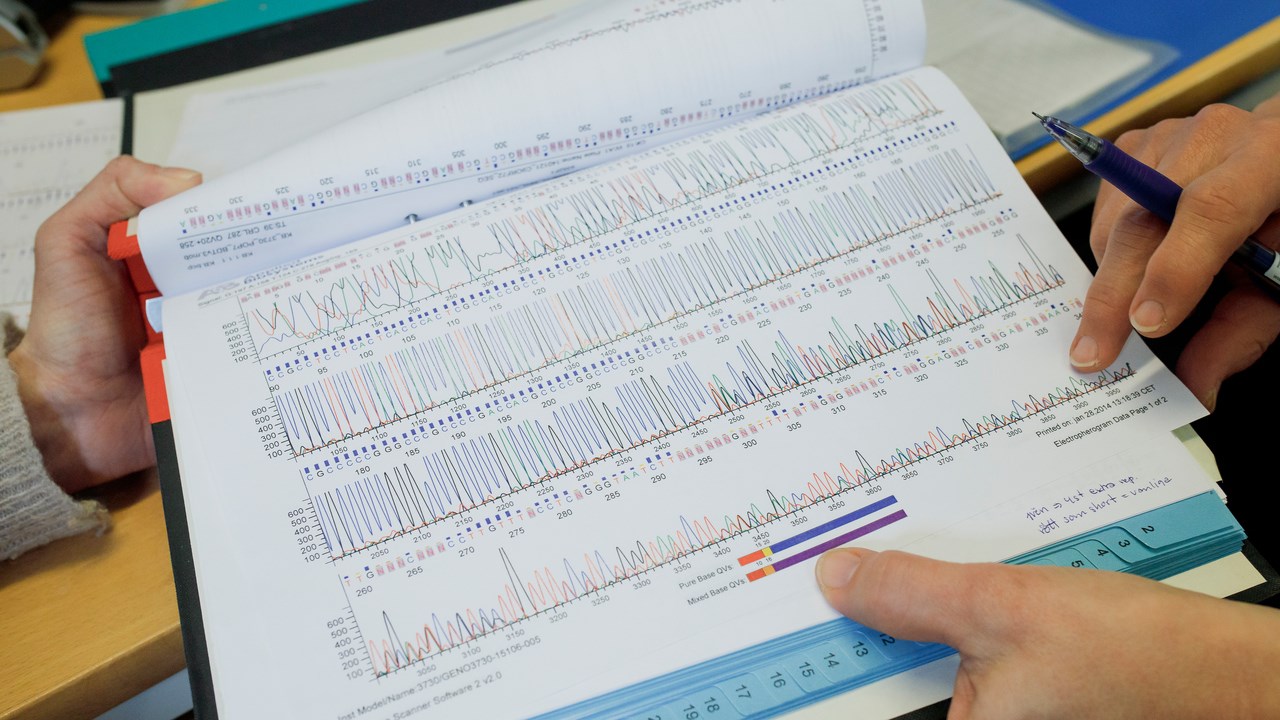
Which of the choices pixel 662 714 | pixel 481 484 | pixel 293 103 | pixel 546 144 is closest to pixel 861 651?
pixel 662 714

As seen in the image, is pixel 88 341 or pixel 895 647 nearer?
pixel 895 647

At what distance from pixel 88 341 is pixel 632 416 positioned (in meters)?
0.50

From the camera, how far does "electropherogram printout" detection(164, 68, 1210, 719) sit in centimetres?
60

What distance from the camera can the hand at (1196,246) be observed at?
65 cm

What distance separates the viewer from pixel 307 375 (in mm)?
695

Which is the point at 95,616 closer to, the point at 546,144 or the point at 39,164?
the point at 546,144

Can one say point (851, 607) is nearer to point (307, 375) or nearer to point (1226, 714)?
point (1226, 714)

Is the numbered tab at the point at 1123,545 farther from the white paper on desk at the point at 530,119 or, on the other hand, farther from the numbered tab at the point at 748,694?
the white paper on desk at the point at 530,119

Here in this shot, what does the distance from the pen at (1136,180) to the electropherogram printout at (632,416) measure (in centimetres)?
9

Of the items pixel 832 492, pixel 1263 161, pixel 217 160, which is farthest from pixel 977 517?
pixel 217 160

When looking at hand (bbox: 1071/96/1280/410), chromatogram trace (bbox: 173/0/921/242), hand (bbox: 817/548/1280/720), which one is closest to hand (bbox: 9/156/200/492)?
chromatogram trace (bbox: 173/0/921/242)

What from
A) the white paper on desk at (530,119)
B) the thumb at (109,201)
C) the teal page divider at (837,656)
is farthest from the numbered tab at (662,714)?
the thumb at (109,201)

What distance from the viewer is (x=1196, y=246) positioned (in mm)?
650

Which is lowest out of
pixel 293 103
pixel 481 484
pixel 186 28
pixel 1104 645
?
pixel 1104 645
